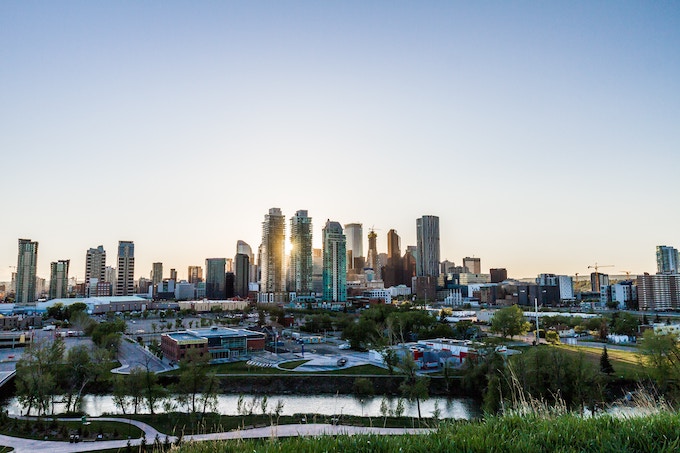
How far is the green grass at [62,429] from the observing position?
20.4 metres

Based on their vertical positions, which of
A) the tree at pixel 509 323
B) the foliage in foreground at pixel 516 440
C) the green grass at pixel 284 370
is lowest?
the green grass at pixel 284 370

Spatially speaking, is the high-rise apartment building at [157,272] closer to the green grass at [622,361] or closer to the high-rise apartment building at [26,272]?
the high-rise apartment building at [26,272]

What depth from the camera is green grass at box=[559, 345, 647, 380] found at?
112 feet

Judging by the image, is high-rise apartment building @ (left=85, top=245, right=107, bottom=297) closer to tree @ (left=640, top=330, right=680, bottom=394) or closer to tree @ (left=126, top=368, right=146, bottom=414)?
tree @ (left=126, top=368, right=146, bottom=414)

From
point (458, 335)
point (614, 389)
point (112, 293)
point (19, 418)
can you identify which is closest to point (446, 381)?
point (614, 389)

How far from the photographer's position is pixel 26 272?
115875 mm

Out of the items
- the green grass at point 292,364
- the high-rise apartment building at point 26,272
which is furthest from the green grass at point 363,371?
the high-rise apartment building at point 26,272

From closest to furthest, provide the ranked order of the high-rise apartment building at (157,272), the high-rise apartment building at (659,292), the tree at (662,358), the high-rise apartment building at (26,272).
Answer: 1. the tree at (662,358)
2. the high-rise apartment building at (659,292)
3. the high-rise apartment building at (26,272)
4. the high-rise apartment building at (157,272)

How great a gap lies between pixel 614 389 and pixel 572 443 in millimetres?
34086

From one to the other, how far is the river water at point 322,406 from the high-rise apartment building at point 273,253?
103m

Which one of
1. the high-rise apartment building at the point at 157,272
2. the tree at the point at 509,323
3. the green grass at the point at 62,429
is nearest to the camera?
the green grass at the point at 62,429

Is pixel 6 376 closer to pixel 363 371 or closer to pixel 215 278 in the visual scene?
pixel 363 371

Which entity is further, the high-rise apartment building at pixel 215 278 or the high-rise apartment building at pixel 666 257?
the high-rise apartment building at pixel 666 257

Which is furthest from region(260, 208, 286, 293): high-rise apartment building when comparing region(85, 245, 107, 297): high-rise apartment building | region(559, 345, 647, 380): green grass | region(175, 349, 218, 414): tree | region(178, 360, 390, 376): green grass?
region(175, 349, 218, 414): tree
